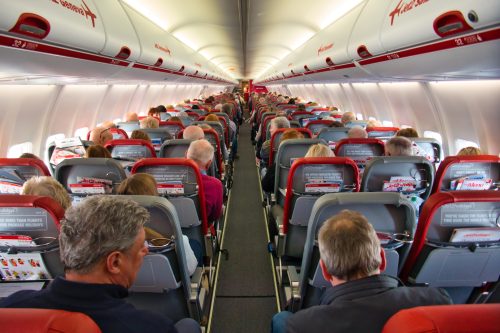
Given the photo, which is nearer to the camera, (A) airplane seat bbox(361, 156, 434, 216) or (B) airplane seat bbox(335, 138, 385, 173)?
(A) airplane seat bbox(361, 156, 434, 216)

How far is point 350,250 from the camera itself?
160cm

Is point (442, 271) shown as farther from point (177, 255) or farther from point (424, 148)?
point (424, 148)

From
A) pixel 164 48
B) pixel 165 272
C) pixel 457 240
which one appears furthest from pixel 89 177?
pixel 164 48

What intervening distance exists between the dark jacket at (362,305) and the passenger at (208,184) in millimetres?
2313

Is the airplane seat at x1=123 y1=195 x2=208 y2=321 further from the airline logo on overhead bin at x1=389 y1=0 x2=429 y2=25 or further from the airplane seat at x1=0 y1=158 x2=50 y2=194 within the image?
the airline logo on overhead bin at x1=389 y1=0 x2=429 y2=25

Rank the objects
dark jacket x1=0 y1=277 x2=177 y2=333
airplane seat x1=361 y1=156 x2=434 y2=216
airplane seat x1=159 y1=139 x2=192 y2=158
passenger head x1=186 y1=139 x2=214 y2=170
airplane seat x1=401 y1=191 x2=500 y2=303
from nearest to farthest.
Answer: dark jacket x1=0 y1=277 x2=177 y2=333
airplane seat x1=401 y1=191 x2=500 y2=303
airplane seat x1=361 y1=156 x2=434 y2=216
passenger head x1=186 y1=139 x2=214 y2=170
airplane seat x1=159 y1=139 x2=192 y2=158

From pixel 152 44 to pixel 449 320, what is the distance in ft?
21.5

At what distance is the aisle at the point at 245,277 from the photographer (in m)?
3.45

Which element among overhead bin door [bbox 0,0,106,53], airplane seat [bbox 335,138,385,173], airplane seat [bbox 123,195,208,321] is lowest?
airplane seat [bbox 123,195,208,321]

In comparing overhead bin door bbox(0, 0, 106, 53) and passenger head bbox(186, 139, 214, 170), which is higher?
overhead bin door bbox(0, 0, 106, 53)

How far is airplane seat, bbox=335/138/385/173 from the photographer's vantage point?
4668 millimetres

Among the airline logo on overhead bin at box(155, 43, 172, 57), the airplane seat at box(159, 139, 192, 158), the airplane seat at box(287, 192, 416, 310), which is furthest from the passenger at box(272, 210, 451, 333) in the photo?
the airline logo on overhead bin at box(155, 43, 172, 57)

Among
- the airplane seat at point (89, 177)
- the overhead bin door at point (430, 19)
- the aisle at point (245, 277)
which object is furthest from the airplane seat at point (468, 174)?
the airplane seat at point (89, 177)

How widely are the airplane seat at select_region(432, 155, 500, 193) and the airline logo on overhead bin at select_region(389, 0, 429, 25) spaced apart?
1530mm
